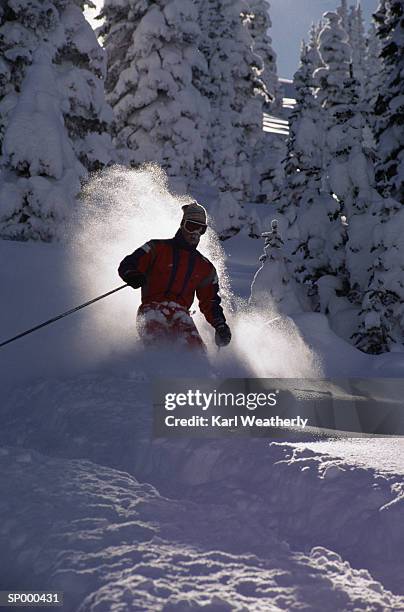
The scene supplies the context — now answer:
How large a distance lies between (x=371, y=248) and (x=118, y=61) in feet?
69.2

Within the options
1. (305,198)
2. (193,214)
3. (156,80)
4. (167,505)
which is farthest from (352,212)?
(156,80)

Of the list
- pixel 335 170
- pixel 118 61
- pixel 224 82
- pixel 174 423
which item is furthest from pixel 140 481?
pixel 224 82

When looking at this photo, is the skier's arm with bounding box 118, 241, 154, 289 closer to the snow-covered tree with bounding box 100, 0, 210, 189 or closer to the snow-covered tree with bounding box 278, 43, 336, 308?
the snow-covered tree with bounding box 278, 43, 336, 308

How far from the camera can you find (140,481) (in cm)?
420

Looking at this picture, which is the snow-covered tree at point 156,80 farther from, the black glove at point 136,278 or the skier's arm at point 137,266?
the black glove at point 136,278

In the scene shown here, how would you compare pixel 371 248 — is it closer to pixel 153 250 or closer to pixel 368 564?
pixel 153 250

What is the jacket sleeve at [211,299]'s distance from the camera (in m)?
7.97

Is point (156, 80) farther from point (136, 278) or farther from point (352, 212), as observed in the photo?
point (136, 278)

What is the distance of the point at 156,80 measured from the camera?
94.5ft

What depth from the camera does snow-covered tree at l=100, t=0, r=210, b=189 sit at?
28.5 meters

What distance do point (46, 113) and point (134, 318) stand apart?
28.9 ft

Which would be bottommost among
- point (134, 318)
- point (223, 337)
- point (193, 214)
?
point (223, 337)

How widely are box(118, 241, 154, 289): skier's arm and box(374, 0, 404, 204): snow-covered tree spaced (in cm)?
968

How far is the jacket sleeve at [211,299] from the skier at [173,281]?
2.0 inches
